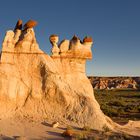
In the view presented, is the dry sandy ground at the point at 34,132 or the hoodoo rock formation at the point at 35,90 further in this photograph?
the hoodoo rock formation at the point at 35,90

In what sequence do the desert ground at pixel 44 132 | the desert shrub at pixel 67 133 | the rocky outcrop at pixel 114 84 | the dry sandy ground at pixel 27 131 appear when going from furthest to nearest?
the rocky outcrop at pixel 114 84, the desert shrub at pixel 67 133, the desert ground at pixel 44 132, the dry sandy ground at pixel 27 131

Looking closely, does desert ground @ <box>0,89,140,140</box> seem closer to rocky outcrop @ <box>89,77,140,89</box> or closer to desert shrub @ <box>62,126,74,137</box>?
desert shrub @ <box>62,126,74,137</box>

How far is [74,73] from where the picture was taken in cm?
1883

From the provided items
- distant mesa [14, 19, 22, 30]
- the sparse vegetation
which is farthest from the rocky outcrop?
distant mesa [14, 19, 22, 30]

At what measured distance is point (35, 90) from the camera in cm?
1691

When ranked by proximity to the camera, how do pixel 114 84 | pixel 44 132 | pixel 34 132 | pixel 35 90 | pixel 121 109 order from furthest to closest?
pixel 114 84, pixel 121 109, pixel 35 90, pixel 44 132, pixel 34 132

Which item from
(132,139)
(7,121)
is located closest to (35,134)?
(7,121)

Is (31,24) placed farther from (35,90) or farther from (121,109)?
(121,109)

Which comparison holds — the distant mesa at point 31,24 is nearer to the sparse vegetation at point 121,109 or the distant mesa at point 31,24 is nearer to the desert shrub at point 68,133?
the desert shrub at point 68,133

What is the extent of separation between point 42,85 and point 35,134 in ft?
9.38

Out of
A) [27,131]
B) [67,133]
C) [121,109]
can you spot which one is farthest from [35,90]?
[121,109]

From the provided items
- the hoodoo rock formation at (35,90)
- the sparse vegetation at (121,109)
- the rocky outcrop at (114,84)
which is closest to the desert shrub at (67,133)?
the hoodoo rock formation at (35,90)

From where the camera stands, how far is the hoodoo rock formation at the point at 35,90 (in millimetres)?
16516

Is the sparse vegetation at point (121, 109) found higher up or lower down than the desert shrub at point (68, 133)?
higher up
